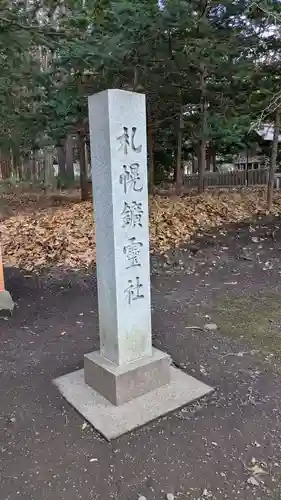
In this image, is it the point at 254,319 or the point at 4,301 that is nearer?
the point at 254,319

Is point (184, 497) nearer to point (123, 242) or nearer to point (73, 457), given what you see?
point (73, 457)

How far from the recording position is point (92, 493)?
6.02 ft

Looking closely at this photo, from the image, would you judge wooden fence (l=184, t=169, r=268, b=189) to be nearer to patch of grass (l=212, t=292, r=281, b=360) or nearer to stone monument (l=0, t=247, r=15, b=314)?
patch of grass (l=212, t=292, r=281, b=360)

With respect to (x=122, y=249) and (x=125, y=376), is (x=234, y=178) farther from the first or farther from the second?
(x=125, y=376)

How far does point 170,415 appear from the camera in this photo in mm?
2396

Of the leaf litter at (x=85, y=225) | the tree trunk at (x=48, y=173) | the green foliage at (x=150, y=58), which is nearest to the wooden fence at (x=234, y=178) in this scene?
the tree trunk at (x=48, y=173)

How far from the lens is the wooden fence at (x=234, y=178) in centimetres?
1480

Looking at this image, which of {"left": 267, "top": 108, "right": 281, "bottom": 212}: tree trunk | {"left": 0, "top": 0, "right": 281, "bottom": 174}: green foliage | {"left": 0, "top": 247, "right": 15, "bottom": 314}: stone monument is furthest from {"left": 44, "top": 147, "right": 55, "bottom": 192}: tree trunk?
{"left": 0, "top": 247, "right": 15, "bottom": 314}: stone monument

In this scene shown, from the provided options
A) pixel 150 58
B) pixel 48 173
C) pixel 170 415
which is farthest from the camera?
pixel 48 173

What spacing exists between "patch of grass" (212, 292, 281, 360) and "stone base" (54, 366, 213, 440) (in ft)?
2.93

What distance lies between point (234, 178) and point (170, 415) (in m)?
14.6

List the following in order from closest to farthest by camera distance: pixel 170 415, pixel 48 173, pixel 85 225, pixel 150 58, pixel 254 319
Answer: pixel 170 415
pixel 254 319
pixel 150 58
pixel 85 225
pixel 48 173

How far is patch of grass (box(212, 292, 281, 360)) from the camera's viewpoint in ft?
11.1

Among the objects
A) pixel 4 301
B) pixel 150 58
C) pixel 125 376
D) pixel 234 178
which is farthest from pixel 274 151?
pixel 234 178
